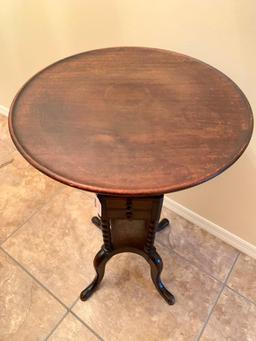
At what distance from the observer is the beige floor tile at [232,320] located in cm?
108

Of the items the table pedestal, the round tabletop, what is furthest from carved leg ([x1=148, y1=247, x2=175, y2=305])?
the round tabletop

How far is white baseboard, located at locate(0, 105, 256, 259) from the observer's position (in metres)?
1.30

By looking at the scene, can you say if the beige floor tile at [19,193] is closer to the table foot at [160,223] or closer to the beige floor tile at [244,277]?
the table foot at [160,223]

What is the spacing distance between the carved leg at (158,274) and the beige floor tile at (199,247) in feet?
0.74

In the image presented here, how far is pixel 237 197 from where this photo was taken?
1.18m

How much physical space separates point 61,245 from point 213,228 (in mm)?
764

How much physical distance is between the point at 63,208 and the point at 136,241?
634 mm

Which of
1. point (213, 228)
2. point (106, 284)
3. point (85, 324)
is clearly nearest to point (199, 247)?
point (213, 228)

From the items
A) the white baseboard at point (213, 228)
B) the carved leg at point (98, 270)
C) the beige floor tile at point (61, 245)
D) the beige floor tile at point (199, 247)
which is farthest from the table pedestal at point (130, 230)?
the white baseboard at point (213, 228)

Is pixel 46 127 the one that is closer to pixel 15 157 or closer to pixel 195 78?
pixel 195 78

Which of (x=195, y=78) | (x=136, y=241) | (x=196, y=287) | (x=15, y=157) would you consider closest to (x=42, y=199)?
(x=15, y=157)

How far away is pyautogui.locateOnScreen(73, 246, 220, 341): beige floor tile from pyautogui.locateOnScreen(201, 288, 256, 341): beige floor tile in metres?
0.04

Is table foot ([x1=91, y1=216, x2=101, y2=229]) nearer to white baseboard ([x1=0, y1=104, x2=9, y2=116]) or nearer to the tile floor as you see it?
the tile floor

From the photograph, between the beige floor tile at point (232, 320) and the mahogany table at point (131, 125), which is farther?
the beige floor tile at point (232, 320)
